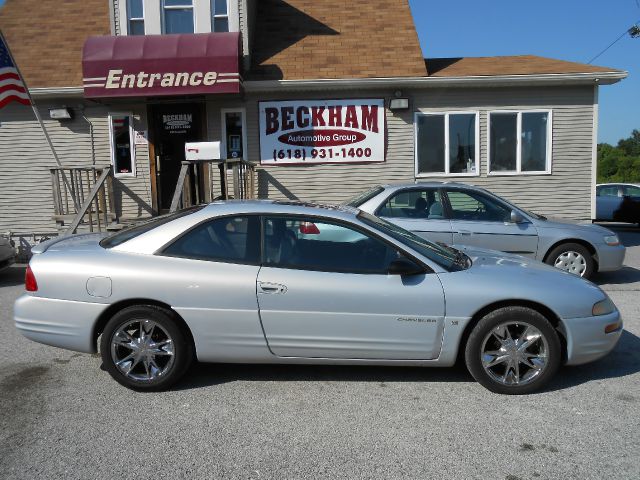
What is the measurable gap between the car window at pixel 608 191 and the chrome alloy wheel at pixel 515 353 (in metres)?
15.2

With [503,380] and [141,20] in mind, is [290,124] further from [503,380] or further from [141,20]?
[503,380]

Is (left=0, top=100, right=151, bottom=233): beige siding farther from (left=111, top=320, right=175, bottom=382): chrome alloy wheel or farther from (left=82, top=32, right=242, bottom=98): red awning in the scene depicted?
(left=111, top=320, right=175, bottom=382): chrome alloy wheel

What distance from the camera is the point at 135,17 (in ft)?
37.4

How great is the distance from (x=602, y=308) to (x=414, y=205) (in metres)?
3.61

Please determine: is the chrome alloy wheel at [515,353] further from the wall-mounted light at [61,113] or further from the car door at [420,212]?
the wall-mounted light at [61,113]

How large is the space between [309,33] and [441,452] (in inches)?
421

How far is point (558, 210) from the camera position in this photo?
→ 11281mm

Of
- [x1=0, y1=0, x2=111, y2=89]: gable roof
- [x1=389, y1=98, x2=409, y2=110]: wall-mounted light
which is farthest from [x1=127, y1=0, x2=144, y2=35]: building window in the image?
[x1=389, y1=98, x2=409, y2=110]: wall-mounted light

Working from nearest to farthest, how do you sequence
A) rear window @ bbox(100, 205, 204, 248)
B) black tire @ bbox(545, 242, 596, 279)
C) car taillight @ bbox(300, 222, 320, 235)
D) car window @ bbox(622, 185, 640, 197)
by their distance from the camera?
1. car taillight @ bbox(300, 222, 320, 235)
2. rear window @ bbox(100, 205, 204, 248)
3. black tire @ bbox(545, 242, 596, 279)
4. car window @ bbox(622, 185, 640, 197)

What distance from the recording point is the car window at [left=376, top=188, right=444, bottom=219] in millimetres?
7391

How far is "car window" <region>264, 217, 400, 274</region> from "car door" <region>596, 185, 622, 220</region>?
→ 15.2 metres

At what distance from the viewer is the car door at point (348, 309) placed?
12.9 feet

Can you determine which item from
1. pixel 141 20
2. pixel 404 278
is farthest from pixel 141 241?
pixel 141 20

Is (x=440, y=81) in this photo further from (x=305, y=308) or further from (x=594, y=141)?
(x=305, y=308)
